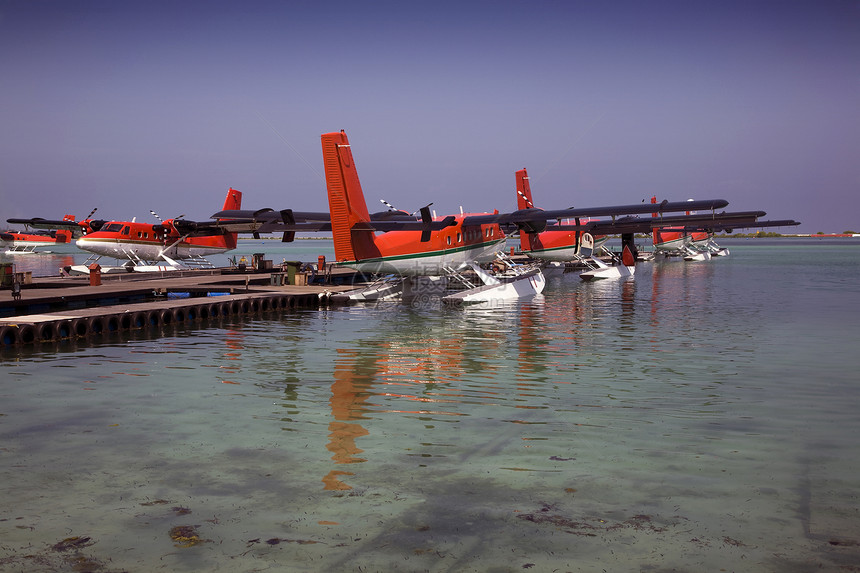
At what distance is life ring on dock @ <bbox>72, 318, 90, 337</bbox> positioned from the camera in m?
19.9

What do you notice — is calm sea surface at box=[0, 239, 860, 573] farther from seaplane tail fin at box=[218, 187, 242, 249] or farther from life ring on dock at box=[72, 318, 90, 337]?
seaplane tail fin at box=[218, 187, 242, 249]

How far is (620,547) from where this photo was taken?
606 centimetres

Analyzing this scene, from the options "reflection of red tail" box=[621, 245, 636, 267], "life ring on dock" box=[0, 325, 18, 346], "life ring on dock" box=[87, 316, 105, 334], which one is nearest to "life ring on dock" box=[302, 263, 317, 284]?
"life ring on dock" box=[87, 316, 105, 334]

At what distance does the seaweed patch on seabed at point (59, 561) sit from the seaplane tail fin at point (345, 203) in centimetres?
1925

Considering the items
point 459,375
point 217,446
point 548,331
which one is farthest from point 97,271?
point 217,446

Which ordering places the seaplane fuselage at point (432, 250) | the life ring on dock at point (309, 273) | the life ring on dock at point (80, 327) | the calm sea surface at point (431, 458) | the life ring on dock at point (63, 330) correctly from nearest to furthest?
the calm sea surface at point (431, 458) → the life ring on dock at point (63, 330) → the life ring on dock at point (80, 327) → the seaplane fuselage at point (432, 250) → the life ring on dock at point (309, 273)

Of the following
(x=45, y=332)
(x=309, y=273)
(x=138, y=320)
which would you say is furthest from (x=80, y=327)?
(x=309, y=273)

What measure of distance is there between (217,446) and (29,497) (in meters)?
2.40

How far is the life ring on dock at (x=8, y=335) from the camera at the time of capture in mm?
17984

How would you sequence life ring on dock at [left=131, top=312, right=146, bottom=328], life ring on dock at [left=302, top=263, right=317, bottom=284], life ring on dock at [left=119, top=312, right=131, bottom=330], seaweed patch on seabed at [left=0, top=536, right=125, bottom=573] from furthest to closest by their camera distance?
1. life ring on dock at [left=302, top=263, right=317, bottom=284]
2. life ring on dock at [left=131, top=312, right=146, bottom=328]
3. life ring on dock at [left=119, top=312, right=131, bottom=330]
4. seaweed patch on seabed at [left=0, top=536, right=125, bottom=573]

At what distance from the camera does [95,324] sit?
68.5ft

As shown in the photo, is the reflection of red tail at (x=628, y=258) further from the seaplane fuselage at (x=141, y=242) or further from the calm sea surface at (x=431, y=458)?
the calm sea surface at (x=431, y=458)

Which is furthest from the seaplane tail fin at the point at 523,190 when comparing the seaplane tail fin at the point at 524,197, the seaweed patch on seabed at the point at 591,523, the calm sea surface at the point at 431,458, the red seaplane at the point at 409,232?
the seaweed patch on seabed at the point at 591,523

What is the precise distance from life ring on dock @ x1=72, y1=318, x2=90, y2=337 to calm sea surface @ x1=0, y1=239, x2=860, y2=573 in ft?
7.75
